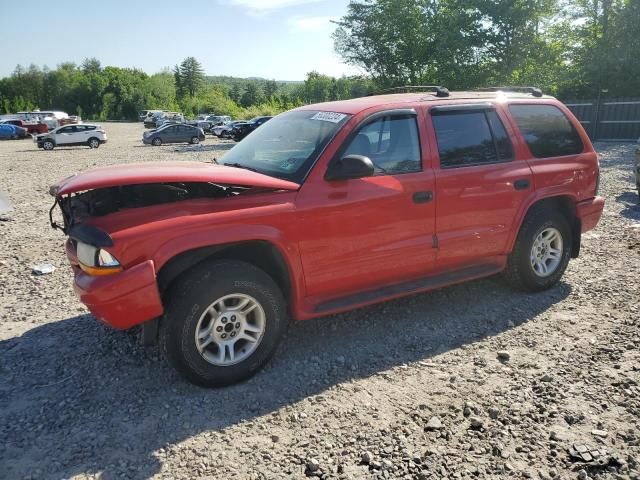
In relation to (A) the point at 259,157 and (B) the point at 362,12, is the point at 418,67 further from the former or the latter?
(A) the point at 259,157

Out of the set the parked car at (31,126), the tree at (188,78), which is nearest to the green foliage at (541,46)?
the parked car at (31,126)

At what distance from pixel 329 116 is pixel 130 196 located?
1.66 meters

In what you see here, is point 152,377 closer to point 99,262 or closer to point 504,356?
point 99,262

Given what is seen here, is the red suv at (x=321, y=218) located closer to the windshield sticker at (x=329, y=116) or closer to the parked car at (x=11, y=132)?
the windshield sticker at (x=329, y=116)

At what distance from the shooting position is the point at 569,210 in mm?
5000

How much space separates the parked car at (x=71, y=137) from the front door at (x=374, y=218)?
98.9 feet

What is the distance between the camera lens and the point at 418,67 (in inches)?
1302

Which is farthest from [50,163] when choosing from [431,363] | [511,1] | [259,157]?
[511,1]

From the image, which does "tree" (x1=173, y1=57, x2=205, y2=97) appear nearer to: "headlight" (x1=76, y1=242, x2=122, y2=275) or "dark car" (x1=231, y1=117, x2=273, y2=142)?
"dark car" (x1=231, y1=117, x2=273, y2=142)

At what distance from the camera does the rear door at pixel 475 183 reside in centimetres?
412

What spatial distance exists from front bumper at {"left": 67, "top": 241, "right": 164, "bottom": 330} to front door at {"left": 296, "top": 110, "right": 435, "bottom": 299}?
105cm

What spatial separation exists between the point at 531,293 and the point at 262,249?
2.91 meters

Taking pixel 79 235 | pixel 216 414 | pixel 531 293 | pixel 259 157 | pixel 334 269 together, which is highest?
pixel 259 157

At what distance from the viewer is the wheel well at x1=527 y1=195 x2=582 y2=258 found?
4878mm
